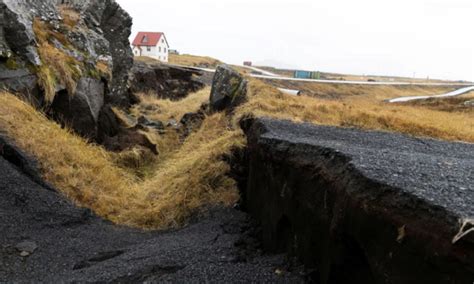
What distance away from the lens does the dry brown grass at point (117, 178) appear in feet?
22.8

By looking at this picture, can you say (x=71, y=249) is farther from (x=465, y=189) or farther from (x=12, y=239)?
(x=465, y=189)

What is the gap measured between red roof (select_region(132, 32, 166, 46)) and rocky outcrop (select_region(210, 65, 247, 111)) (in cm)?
6064

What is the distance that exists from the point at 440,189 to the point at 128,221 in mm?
5255

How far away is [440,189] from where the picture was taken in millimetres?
2646

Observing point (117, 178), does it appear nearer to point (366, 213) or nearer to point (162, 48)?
point (366, 213)

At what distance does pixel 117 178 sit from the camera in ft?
28.0

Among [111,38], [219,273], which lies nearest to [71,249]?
[219,273]

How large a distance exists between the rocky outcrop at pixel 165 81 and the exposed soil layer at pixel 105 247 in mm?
14436

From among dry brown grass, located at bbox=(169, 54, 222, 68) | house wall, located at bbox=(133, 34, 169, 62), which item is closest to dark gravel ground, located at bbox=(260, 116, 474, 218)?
dry brown grass, located at bbox=(169, 54, 222, 68)

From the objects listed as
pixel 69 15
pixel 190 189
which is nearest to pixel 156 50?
pixel 69 15

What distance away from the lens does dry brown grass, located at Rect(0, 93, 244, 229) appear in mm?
6938

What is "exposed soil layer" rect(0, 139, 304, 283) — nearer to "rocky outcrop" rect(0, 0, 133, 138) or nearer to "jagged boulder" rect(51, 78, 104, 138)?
"rocky outcrop" rect(0, 0, 133, 138)

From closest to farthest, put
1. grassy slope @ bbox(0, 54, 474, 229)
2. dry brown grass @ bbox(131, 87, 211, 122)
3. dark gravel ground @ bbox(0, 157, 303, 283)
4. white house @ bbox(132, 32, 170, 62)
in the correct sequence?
dark gravel ground @ bbox(0, 157, 303, 283)
grassy slope @ bbox(0, 54, 474, 229)
dry brown grass @ bbox(131, 87, 211, 122)
white house @ bbox(132, 32, 170, 62)

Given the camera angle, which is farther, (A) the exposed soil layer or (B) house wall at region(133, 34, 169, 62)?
(B) house wall at region(133, 34, 169, 62)
